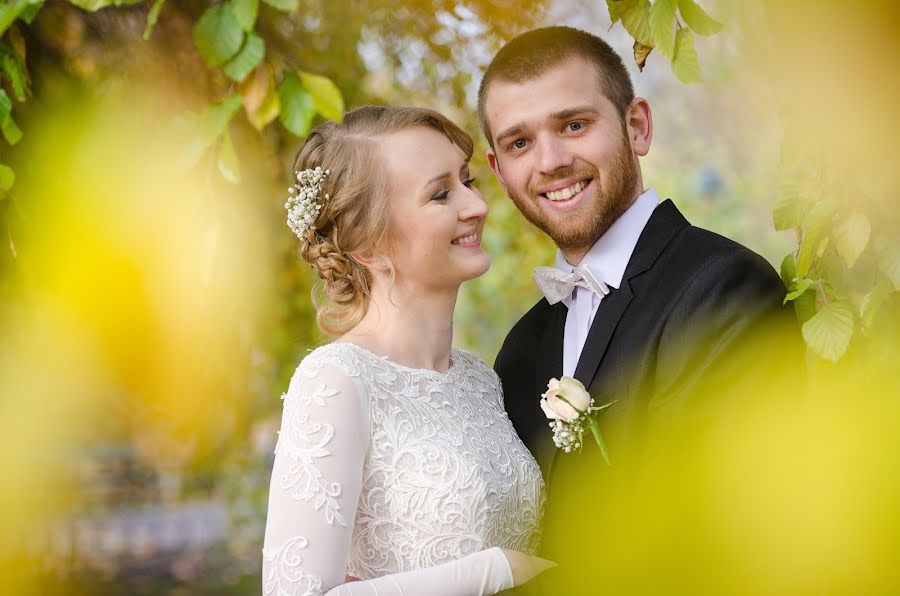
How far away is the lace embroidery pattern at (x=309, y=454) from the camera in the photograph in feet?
5.95

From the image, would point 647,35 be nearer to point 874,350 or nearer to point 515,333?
point 874,350

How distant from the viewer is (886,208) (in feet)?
5.66

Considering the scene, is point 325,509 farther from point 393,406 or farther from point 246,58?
point 246,58

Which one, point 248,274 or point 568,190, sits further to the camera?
point 248,274

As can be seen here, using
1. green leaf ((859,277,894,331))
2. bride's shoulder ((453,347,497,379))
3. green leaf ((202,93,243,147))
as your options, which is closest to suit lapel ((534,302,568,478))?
bride's shoulder ((453,347,497,379))

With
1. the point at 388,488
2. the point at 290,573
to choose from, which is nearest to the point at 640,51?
the point at 388,488

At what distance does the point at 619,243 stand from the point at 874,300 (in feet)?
2.15

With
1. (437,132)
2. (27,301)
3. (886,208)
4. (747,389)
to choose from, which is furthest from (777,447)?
(27,301)

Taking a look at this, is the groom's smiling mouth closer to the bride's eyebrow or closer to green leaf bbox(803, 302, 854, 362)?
the bride's eyebrow

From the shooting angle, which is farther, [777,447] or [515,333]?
[515,333]

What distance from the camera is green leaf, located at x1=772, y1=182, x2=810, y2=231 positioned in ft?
6.13

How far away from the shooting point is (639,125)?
2.50m

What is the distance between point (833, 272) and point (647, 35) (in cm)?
58

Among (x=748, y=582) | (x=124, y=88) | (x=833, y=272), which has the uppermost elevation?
(x=124, y=88)
